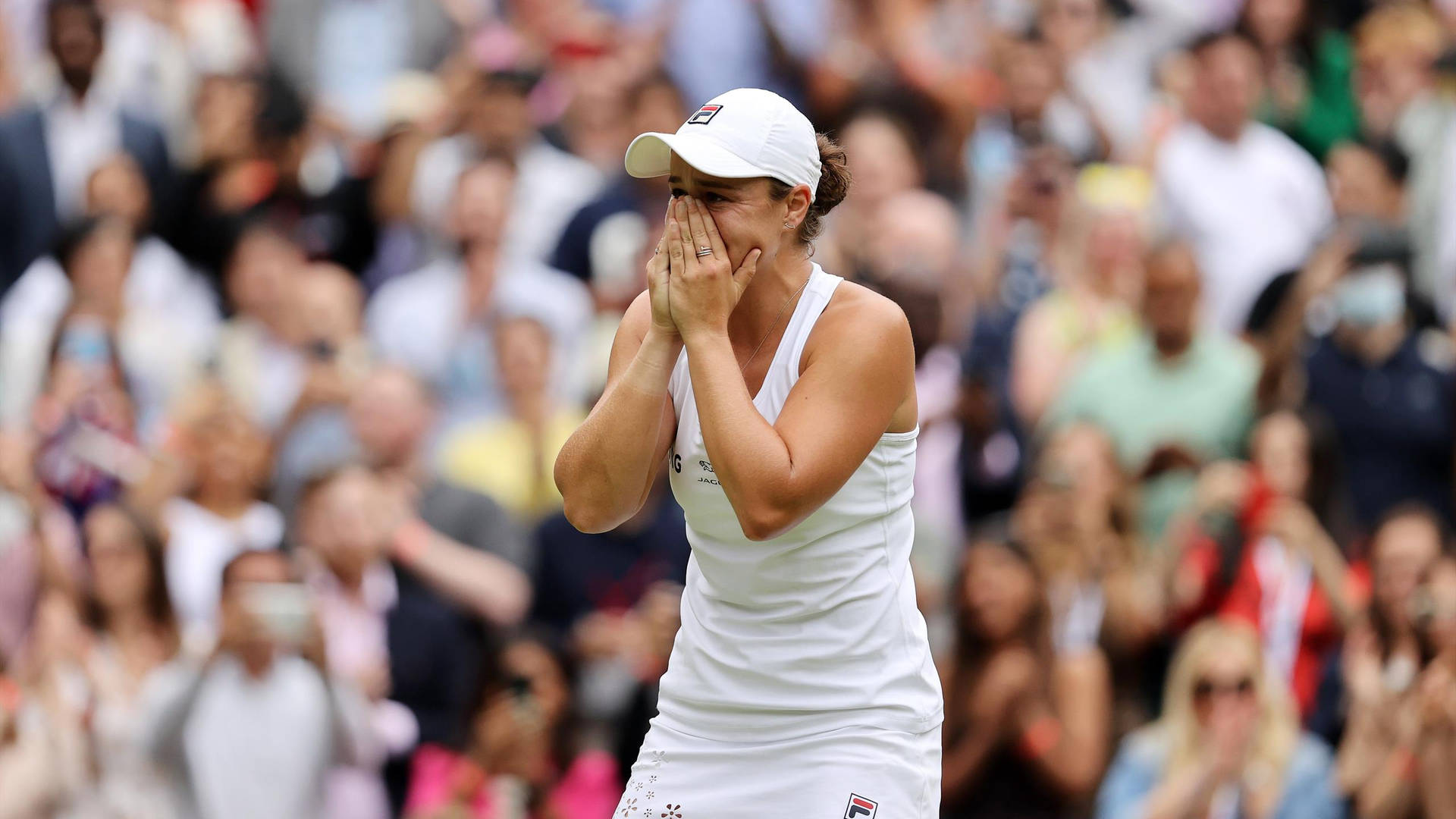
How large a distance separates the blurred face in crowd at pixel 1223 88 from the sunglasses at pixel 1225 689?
11.4 feet

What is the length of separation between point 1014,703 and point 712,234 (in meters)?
3.60

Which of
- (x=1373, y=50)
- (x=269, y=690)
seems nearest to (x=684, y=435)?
(x=269, y=690)

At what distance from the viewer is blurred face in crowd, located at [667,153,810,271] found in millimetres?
3535

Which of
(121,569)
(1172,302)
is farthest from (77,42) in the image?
(1172,302)

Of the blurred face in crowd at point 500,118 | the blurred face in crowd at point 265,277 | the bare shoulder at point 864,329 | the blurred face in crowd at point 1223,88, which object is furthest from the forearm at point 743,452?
the blurred face in crowd at point 1223,88

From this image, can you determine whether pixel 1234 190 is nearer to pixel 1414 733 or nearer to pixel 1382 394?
pixel 1382 394

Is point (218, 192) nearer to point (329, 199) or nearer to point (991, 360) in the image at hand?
point (329, 199)

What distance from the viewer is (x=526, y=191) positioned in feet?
30.4

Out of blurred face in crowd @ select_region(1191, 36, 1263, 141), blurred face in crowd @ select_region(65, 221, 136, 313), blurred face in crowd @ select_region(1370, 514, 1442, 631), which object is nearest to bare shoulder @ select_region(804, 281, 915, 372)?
blurred face in crowd @ select_region(1370, 514, 1442, 631)

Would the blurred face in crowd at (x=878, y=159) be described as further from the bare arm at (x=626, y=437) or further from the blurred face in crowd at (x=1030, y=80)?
the bare arm at (x=626, y=437)

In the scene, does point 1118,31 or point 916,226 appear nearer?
point 916,226

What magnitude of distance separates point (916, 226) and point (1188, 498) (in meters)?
1.68

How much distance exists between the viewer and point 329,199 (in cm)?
923

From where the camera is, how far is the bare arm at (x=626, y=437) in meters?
3.54
